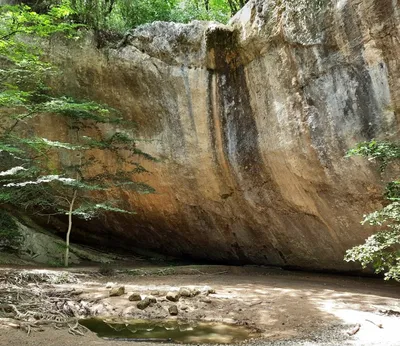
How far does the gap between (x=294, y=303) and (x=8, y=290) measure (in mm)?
4834

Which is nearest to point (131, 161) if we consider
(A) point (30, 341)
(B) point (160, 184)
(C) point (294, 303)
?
(B) point (160, 184)

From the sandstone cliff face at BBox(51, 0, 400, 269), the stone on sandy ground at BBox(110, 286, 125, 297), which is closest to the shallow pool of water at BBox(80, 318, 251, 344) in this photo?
the stone on sandy ground at BBox(110, 286, 125, 297)

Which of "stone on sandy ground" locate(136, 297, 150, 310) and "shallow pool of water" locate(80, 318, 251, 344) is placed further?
"stone on sandy ground" locate(136, 297, 150, 310)

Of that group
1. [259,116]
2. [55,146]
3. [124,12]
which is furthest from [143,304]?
[124,12]

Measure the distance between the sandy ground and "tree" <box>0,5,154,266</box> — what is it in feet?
9.24

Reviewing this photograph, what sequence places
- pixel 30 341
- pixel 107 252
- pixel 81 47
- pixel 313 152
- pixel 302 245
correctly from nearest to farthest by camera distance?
1. pixel 30 341
2. pixel 313 152
3. pixel 302 245
4. pixel 81 47
5. pixel 107 252

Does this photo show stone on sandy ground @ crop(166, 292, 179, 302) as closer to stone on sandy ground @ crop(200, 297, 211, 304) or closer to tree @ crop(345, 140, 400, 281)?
stone on sandy ground @ crop(200, 297, 211, 304)

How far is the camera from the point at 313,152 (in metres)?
9.18

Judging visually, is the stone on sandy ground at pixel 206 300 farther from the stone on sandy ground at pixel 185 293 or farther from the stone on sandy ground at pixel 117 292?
the stone on sandy ground at pixel 117 292

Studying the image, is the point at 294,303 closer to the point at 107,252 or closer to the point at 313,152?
the point at 313,152

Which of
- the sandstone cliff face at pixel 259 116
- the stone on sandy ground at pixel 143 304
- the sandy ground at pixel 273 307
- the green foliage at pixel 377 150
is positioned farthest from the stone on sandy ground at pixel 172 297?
the sandstone cliff face at pixel 259 116

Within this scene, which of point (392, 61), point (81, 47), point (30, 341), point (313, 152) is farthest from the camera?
point (81, 47)

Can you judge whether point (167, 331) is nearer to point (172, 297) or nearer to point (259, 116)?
point (172, 297)

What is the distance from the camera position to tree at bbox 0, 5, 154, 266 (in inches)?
422
